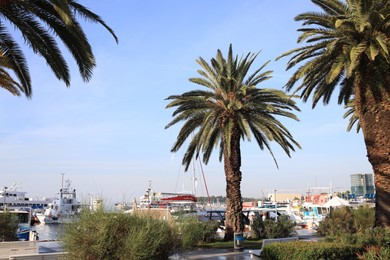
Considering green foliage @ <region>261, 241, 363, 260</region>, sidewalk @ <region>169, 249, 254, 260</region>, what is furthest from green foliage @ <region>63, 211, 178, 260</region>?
sidewalk @ <region>169, 249, 254, 260</region>

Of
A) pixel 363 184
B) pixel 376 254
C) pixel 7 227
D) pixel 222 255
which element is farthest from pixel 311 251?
pixel 363 184

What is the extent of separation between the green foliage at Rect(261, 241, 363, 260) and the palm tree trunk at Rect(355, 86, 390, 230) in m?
5.59

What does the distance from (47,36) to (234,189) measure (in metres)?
13.4

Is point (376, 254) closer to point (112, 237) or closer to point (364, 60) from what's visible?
point (112, 237)

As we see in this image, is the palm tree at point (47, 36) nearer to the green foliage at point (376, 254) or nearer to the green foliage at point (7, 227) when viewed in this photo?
the green foliage at point (376, 254)

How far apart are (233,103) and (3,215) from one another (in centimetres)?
1370

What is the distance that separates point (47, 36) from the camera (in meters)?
10.8

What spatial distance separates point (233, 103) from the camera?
2016 cm

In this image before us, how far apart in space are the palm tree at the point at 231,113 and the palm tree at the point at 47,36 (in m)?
9.52

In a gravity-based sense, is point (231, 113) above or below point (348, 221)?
above

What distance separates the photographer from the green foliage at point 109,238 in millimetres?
9008

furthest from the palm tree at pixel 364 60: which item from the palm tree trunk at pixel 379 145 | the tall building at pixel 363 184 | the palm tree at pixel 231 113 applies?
the tall building at pixel 363 184

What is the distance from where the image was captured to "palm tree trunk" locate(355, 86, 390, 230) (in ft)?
51.5

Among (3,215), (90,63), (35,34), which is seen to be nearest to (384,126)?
(90,63)
